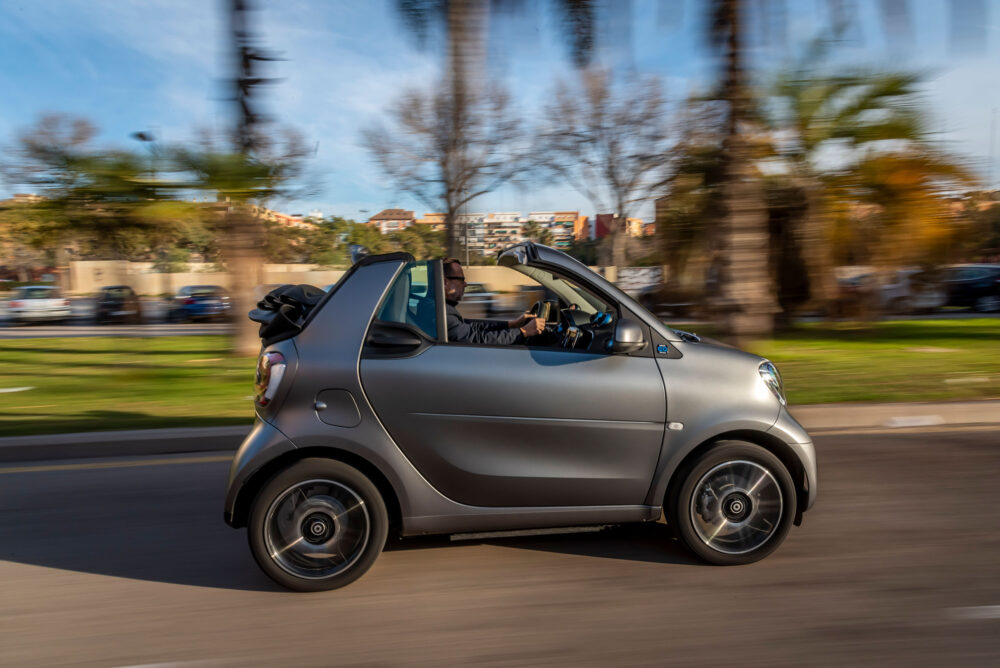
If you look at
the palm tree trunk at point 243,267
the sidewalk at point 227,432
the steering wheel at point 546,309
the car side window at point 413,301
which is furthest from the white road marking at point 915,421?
the palm tree trunk at point 243,267

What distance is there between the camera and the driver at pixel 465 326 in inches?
154

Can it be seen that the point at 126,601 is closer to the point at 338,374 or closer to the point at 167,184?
the point at 338,374

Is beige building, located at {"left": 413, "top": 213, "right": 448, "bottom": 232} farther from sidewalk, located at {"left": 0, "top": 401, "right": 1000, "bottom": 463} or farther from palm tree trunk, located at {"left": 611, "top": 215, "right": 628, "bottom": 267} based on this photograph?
sidewalk, located at {"left": 0, "top": 401, "right": 1000, "bottom": 463}

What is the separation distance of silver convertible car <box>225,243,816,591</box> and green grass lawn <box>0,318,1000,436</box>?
12.4 feet

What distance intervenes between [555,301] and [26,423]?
5.73m

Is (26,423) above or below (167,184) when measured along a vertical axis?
below

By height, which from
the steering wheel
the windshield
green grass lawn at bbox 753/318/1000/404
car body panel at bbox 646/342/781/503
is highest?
the windshield

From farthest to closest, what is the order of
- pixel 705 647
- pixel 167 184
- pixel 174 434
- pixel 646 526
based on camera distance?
pixel 167 184
pixel 174 434
pixel 646 526
pixel 705 647

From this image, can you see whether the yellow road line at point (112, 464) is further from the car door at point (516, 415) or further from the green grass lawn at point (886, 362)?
→ the green grass lawn at point (886, 362)

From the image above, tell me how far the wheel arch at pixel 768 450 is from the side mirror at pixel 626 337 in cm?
62

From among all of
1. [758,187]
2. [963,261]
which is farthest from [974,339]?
[758,187]

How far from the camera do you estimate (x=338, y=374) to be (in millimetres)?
3693

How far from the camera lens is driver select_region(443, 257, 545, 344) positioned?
3.90 m

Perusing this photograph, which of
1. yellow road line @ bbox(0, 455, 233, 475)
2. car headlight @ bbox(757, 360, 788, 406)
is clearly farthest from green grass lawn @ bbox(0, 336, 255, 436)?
car headlight @ bbox(757, 360, 788, 406)
